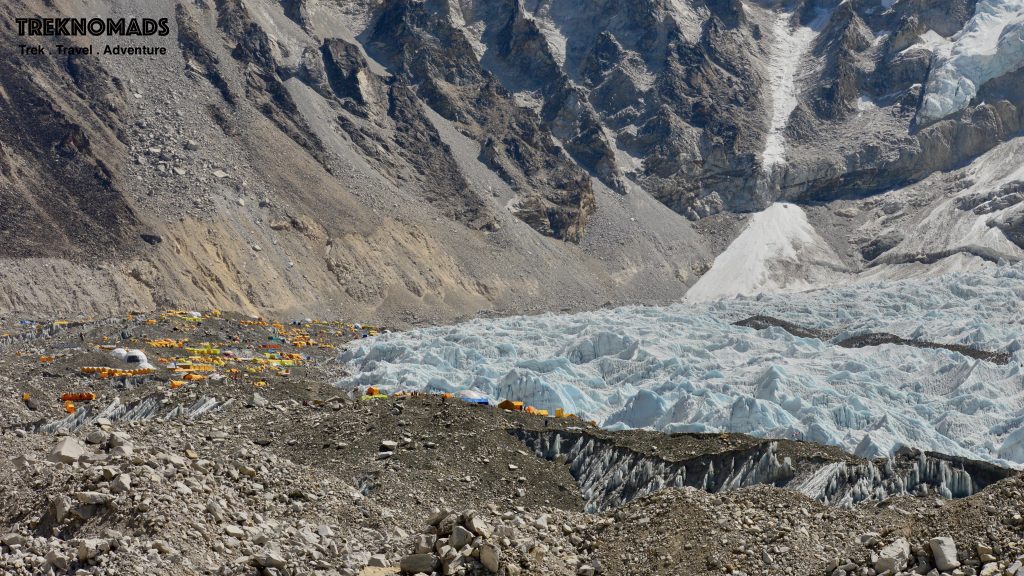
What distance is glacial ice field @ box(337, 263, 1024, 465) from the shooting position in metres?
28.4

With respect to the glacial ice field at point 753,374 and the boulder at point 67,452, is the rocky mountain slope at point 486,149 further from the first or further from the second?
the boulder at point 67,452

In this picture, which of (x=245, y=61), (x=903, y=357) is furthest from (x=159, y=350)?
(x=245, y=61)

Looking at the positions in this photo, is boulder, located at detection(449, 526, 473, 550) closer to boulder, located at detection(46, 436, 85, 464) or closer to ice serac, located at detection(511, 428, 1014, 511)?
boulder, located at detection(46, 436, 85, 464)

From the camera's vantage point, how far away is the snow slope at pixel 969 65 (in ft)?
379

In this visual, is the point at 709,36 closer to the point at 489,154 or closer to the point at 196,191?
the point at 489,154

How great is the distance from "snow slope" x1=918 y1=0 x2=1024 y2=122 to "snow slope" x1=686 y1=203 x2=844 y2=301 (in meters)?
22.9

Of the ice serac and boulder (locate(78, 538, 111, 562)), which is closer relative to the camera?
boulder (locate(78, 538, 111, 562))

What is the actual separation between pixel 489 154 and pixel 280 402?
76116 millimetres

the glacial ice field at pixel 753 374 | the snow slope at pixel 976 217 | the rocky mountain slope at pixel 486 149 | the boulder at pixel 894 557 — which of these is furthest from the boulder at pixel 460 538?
the snow slope at pixel 976 217

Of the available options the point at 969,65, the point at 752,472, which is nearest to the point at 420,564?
the point at 752,472

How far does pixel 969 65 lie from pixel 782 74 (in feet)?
78.4

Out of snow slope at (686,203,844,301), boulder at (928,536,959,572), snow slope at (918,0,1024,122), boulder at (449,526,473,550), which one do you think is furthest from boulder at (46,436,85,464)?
snow slope at (918,0,1024,122)

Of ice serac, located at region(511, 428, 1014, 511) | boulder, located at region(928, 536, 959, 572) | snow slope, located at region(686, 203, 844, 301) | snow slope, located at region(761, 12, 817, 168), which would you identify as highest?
snow slope, located at region(761, 12, 817, 168)

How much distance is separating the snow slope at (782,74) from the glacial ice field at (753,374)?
57941mm
